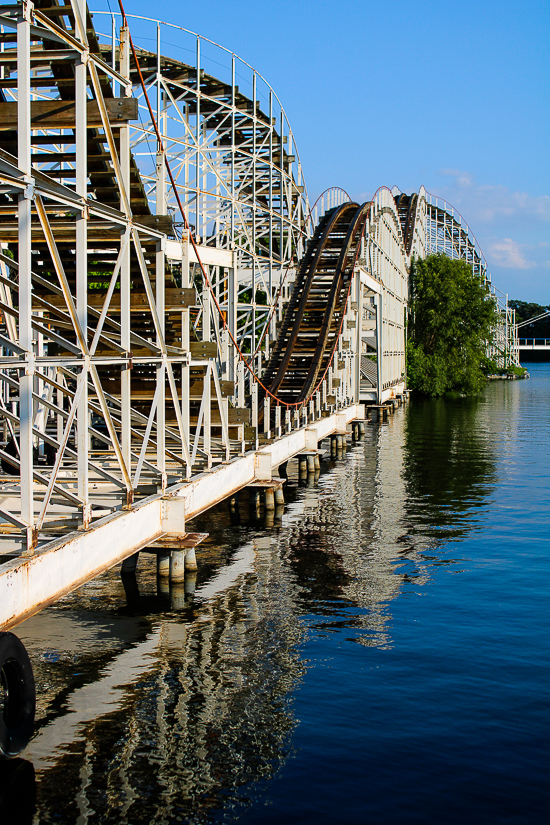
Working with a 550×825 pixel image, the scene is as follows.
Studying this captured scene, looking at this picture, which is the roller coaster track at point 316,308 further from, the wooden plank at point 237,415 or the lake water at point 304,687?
the lake water at point 304,687

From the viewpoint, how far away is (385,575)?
13.0 meters

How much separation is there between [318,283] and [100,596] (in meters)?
22.3

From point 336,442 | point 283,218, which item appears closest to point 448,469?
point 336,442

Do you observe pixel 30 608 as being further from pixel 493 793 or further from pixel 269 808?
pixel 493 793

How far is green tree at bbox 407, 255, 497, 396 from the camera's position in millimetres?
55844

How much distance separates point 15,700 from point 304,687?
9.69 ft

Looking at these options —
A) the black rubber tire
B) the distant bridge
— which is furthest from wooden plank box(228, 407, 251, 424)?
the black rubber tire

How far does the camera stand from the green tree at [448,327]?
55.8 meters

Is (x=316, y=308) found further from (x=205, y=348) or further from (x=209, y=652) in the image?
(x=209, y=652)

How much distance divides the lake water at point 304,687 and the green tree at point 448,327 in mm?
40193

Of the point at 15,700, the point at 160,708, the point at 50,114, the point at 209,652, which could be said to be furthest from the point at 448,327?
the point at 15,700

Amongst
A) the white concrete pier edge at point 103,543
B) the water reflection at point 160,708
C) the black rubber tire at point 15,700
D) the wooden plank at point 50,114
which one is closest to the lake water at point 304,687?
the water reflection at point 160,708

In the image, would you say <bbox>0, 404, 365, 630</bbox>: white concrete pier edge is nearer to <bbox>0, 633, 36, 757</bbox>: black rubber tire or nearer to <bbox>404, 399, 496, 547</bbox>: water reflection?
<bbox>0, 633, 36, 757</bbox>: black rubber tire

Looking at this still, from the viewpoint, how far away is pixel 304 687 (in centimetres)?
871
